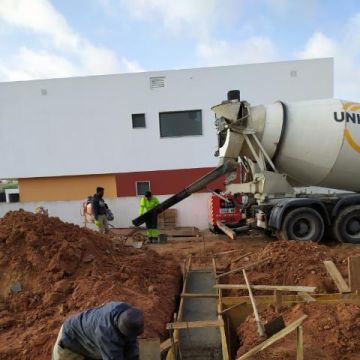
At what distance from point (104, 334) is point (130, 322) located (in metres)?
0.28

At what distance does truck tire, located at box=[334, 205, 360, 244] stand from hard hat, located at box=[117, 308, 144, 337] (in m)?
8.03

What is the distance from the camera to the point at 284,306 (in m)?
5.11

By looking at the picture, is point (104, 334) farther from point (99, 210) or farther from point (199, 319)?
point (99, 210)

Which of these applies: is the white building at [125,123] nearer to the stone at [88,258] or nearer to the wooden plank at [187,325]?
the stone at [88,258]

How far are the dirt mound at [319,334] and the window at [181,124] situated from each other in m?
11.9

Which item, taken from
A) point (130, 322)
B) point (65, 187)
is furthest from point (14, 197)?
point (130, 322)

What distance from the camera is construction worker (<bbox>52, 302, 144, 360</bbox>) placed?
2.83m

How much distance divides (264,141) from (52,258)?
5810mm

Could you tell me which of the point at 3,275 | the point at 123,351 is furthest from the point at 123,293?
the point at 123,351

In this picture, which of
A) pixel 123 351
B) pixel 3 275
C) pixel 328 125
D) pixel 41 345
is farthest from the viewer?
pixel 328 125

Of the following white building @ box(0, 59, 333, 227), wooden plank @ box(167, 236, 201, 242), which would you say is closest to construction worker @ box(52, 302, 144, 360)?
wooden plank @ box(167, 236, 201, 242)

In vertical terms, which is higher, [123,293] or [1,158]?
[1,158]

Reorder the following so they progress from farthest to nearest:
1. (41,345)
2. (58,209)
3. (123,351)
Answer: (58,209)
(41,345)
(123,351)

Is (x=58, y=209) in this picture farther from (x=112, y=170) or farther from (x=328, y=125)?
(x=328, y=125)
